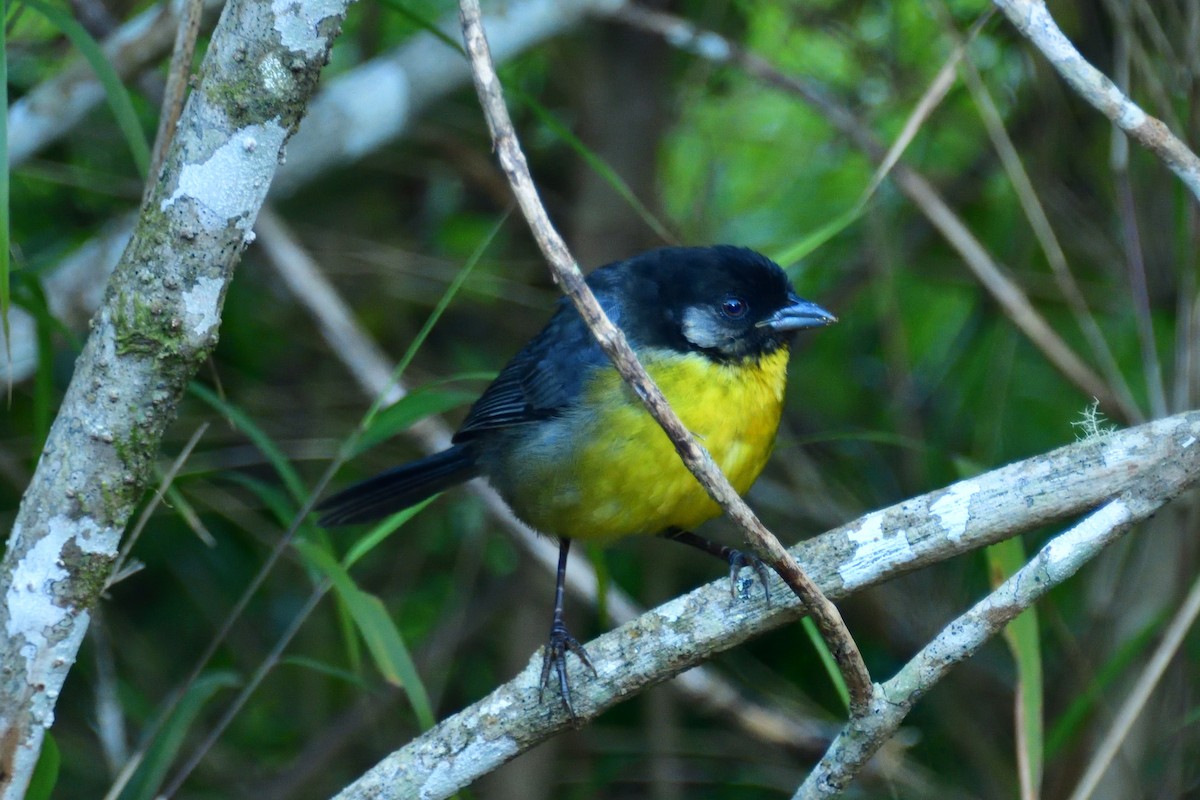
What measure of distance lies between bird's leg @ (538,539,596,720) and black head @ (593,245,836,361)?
666mm

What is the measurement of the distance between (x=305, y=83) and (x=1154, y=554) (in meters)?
2.66

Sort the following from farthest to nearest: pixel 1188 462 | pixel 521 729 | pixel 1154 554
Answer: pixel 1154 554 → pixel 521 729 → pixel 1188 462

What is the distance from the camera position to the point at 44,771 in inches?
83.7

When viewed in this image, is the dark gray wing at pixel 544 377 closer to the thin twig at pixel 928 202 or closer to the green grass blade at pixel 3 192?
the thin twig at pixel 928 202

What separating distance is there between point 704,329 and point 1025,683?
113cm

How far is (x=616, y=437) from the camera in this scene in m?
2.79

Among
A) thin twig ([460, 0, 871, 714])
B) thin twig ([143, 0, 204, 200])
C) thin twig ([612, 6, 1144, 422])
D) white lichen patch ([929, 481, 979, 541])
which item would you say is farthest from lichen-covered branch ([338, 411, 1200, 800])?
thin twig ([612, 6, 1144, 422])

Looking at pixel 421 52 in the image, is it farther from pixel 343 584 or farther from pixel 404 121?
pixel 343 584

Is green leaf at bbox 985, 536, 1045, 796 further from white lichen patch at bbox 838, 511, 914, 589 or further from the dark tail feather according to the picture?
the dark tail feather

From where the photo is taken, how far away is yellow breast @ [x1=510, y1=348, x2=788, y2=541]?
275 centimetres

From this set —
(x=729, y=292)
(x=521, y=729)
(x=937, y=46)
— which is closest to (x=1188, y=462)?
(x=521, y=729)

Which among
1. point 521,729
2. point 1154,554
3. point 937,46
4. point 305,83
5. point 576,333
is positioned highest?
point 937,46

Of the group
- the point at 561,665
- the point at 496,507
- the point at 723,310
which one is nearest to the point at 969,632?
the point at 561,665

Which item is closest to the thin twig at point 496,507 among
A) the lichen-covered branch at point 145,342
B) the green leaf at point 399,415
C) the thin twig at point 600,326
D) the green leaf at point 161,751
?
the green leaf at point 399,415
